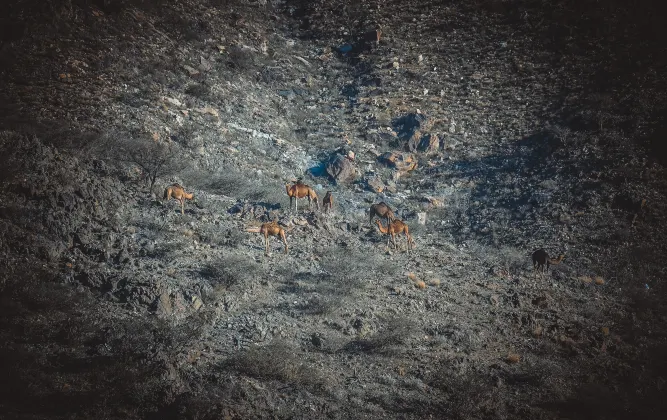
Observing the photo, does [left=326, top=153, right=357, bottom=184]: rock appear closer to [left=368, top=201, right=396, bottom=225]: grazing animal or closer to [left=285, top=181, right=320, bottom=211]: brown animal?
[left=368, top=201, right=396, bottom=225]: grazing animal

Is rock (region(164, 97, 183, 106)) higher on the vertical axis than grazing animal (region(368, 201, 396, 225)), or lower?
higher

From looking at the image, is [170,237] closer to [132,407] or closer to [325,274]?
[325,274]

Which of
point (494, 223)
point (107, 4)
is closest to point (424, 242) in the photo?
point (494, 223)

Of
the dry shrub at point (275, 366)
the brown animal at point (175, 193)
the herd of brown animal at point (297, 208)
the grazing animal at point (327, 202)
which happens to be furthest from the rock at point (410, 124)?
the dry shrub at point (275, 366)

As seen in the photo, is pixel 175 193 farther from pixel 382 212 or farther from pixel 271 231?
pixel 382 212

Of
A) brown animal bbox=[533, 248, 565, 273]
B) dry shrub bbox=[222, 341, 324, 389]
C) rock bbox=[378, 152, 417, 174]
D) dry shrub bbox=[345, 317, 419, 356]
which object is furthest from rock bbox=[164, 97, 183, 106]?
brown animal bbox=[533, 248, 565, 273]
